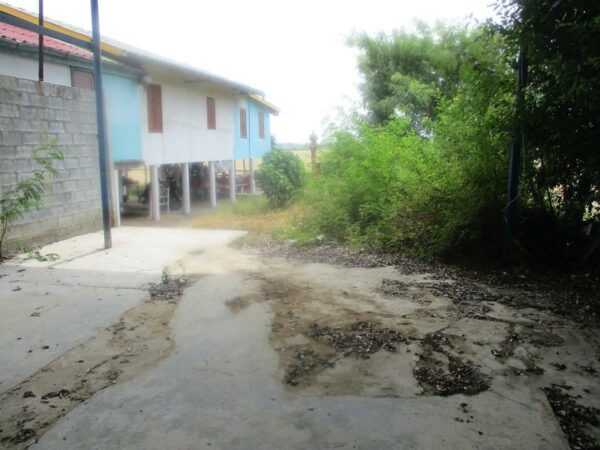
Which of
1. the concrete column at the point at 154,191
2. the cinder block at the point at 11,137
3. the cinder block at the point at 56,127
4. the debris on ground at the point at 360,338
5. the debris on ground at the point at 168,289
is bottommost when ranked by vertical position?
the debris on ground at the point at 360,338

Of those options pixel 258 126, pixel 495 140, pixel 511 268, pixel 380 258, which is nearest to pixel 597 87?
pixel 495 140

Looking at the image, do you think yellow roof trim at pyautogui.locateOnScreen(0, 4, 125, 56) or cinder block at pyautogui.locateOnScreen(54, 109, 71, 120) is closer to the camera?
cinder block at pyautogui.locateOnScreen(54, 109, 71, 120)

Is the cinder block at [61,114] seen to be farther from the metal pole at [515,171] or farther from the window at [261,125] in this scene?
the window at [261,125]

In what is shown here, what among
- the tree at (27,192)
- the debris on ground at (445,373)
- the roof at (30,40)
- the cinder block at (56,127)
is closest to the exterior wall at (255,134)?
the roof at (30,40)

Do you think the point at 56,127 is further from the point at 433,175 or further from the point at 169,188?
the point at 169,188

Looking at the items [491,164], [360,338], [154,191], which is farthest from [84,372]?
[154,191]

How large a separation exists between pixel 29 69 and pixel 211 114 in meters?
7.86

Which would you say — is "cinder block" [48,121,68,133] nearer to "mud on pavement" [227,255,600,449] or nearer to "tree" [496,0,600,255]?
"mud on pavement" [227,255,600,449]

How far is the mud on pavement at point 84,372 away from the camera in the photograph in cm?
271

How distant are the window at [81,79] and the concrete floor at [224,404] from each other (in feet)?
19.1

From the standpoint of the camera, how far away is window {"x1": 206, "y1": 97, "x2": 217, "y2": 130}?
15.8m

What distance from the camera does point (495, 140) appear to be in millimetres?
5801

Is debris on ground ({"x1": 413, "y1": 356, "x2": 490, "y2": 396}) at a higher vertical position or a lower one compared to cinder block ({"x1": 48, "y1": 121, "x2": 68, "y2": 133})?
lower

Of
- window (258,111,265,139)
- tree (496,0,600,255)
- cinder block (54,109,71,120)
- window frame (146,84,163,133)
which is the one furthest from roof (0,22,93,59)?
window (258,111,265,139)
